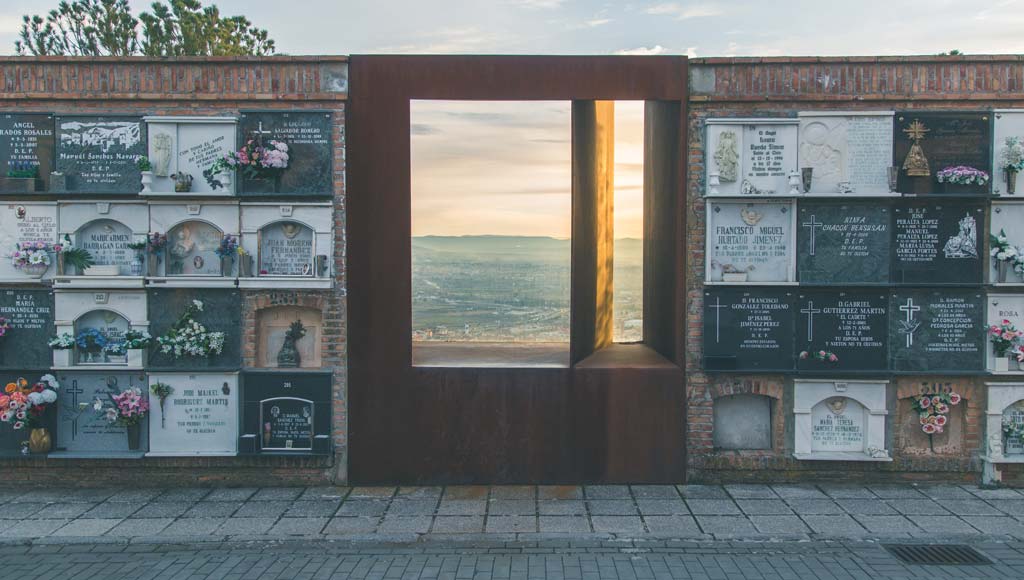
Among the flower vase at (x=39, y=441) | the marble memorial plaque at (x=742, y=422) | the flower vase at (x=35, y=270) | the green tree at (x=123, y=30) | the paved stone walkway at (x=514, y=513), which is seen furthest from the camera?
the green tree at (x=123, y=30)

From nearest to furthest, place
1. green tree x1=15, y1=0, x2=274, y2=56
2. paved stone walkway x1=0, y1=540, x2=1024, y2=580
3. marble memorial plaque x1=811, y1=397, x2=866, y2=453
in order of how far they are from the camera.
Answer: paved stone walkway x1=0, y1=540, x2=1024, y2=580
marble memorial plaque x1=811, y1=397, x2=866, y2=453
green tree x1=15, y1=0, x2=274, y2=56

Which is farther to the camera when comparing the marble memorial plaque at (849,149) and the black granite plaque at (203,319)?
the black granite plaque at (203,319)

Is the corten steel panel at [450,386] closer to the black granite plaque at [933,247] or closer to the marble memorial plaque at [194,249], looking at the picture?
the marble memorial plaque at [194,249]

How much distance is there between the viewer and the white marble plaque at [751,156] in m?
8.68

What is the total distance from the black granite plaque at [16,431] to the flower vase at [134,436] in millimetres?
934

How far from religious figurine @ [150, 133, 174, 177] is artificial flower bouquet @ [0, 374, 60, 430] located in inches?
103

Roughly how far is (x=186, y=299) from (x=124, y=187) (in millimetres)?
1438

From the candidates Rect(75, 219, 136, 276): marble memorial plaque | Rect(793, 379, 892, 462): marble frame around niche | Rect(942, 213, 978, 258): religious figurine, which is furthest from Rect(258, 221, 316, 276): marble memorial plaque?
Rect(942, 213, 978, 258): religious figurine

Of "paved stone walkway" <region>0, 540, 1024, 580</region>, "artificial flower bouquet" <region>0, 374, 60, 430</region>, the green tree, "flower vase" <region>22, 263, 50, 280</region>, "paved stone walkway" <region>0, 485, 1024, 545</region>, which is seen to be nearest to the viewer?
"paved stone walkway" <region>0, 540, 1024, 580</region>

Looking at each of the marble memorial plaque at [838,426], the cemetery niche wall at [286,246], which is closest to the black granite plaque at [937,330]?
the marble memorial plaque at [838,426]

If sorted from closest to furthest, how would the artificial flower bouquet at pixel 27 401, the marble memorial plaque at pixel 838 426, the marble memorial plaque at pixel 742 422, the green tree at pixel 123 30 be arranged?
the artificial flower bouquet at pixel 27 401, the marble memorial plaque at pixel 838 426, the marble memorial plaque at pixel 742 422, the green tree at pixel 123 30

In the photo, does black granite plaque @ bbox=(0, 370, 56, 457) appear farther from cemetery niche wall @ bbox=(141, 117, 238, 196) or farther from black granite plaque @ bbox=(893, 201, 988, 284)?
black granite plaque @ bbox=(893, 201, 988, 284)

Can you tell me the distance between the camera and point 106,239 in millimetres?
8828

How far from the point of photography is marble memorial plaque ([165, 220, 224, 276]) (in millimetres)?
8836
